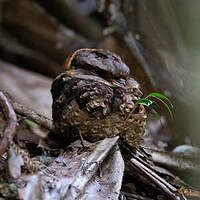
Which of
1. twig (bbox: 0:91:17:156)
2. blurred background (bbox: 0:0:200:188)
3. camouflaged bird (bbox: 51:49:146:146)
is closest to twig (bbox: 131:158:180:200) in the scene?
camouflaged bird (bbox: 51:49:146:146)

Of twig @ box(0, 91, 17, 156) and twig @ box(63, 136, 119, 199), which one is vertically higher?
twig @ box(0, 91, 17, 156)

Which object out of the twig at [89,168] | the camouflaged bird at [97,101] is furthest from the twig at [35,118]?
the twig at [89,168]

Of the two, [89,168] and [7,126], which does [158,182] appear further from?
[7,126]

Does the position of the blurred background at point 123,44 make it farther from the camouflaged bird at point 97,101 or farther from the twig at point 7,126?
the twig at point 7,126

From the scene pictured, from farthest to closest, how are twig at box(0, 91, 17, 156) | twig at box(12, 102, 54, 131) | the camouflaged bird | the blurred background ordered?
the blurred background < twig at box(12, 102, 54, 131) < the camouflaged bird < twig at box(0, 91, 17, 156)

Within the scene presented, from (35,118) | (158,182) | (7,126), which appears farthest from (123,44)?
(7,126)

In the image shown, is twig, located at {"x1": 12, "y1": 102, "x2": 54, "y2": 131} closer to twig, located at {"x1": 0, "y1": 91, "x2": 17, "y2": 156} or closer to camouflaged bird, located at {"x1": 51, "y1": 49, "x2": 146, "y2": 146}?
camouflaged bird, located at {"x1": 51, "y1": 49, "x2": 146, "y2": 146}
